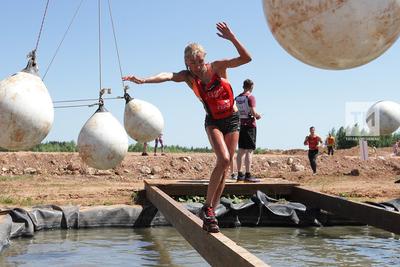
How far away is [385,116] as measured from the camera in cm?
1641

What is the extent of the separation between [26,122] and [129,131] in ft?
7.62

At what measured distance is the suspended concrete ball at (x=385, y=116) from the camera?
16.3 metres

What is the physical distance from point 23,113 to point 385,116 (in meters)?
12.1

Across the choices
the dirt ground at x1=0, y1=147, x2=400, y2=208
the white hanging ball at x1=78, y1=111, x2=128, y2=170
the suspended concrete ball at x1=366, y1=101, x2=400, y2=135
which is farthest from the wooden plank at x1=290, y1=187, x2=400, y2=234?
the suspended concrete ball at x1=366, y1=101, x2=400, y2=135

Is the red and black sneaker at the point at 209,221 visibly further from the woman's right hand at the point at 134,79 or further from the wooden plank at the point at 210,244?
the woman's right hand at the point at 134,79

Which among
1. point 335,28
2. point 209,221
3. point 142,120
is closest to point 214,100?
point 209,221

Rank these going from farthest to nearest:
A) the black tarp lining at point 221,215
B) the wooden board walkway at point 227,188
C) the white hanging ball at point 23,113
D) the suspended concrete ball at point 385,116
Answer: the suspended concrete ball at point 385,116 → the wooden board walkway at point 227,188 → the black tarp lining at point 221,215 → the white hanging ball at point 23,113

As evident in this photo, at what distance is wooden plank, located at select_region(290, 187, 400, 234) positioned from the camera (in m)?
7.52

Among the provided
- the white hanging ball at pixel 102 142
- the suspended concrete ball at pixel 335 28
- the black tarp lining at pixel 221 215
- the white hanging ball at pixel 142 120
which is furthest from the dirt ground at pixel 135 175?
the suspended concrete ball at pixel 335 28

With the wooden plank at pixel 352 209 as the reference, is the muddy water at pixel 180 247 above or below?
below

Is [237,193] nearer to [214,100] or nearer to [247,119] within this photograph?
[247,119]

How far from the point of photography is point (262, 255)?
26.0 ft

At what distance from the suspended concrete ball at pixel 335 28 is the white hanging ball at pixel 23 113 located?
362 centimetres

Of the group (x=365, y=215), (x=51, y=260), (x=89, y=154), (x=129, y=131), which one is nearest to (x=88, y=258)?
(x=51, y=260)
